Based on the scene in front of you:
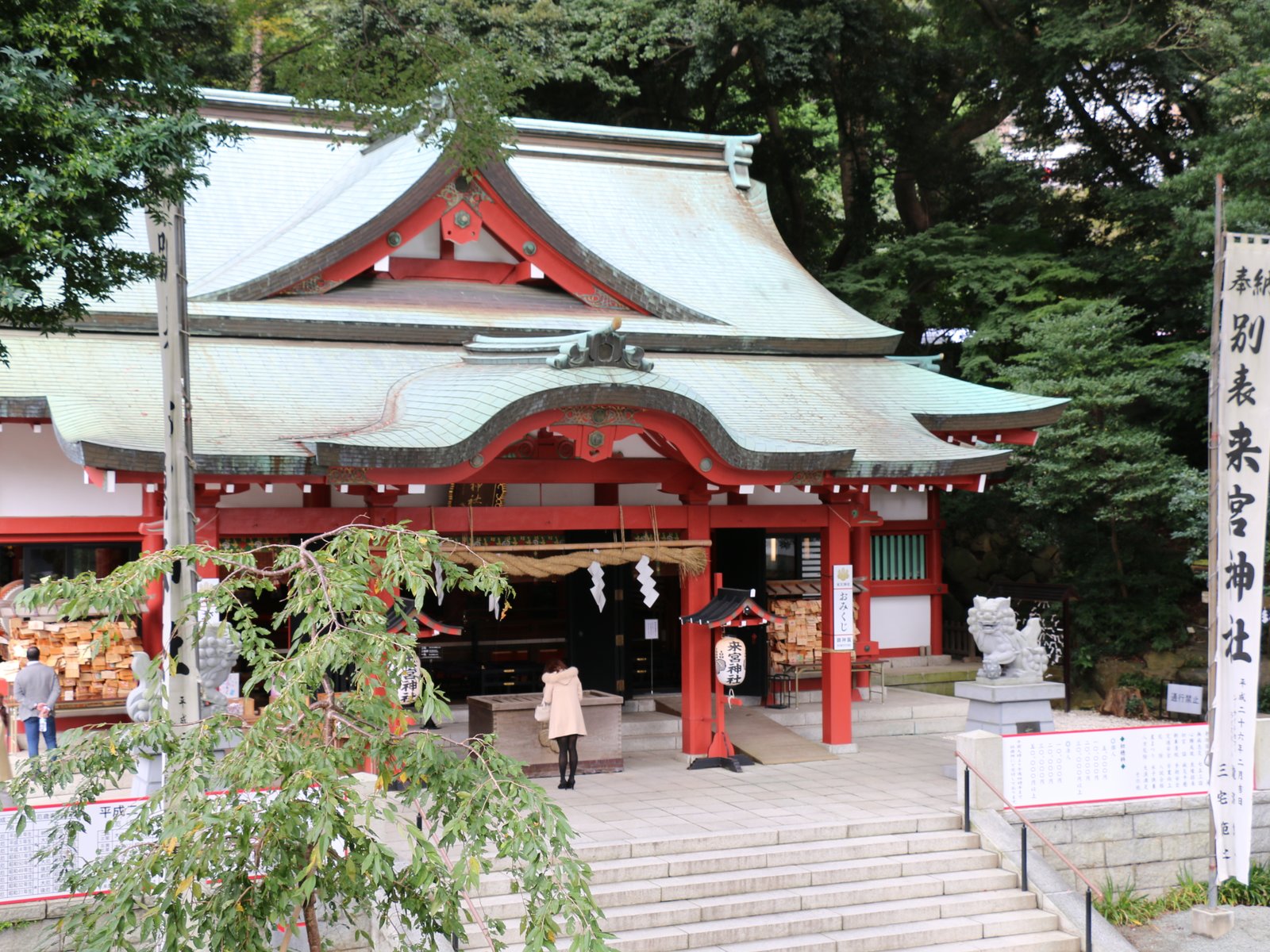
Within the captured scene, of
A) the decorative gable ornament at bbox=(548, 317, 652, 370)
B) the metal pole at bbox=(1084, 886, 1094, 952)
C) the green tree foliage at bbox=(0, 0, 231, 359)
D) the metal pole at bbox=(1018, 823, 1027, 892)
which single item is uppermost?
the green tree foliage at bbox=(0, 0, 231, 359)

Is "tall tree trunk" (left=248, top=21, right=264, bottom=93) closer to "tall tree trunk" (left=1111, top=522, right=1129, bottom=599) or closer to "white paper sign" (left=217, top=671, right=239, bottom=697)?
"white paper sign" (left=217, top=671, right=239, bottom=697)

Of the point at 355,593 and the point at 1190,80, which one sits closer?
the point at 355,593

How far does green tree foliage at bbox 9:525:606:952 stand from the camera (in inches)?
213

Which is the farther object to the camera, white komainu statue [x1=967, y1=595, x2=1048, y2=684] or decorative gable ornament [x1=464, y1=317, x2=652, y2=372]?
→ white komainu statue [x1=967, y1=595, x2=1048, y2=684]

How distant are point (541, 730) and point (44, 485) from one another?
596cm

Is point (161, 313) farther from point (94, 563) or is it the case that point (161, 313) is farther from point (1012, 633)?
point (1012, 633)

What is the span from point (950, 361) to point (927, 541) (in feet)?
20.7

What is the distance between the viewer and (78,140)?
7945 millimetres

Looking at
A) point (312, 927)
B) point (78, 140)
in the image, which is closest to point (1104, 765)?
point (312, 927)

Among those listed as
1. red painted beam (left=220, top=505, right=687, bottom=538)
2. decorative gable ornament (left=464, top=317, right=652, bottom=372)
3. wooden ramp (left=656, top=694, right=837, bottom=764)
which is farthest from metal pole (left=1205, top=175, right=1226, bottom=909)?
red painted beam (left=220, top=505, right=687, bottom=538)

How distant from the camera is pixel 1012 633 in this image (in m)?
14.0

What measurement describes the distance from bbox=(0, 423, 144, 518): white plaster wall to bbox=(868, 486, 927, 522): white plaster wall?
38.3ft

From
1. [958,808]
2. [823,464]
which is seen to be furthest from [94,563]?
[958,808]

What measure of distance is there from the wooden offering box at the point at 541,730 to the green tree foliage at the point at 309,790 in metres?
7.53
